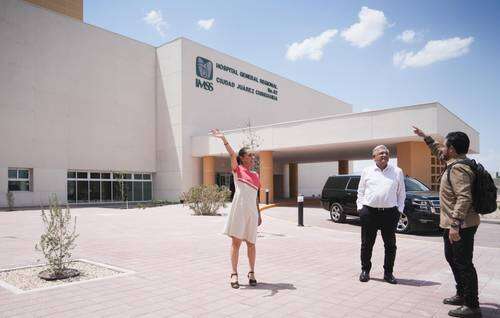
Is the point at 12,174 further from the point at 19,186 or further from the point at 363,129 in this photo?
the point at 363,129

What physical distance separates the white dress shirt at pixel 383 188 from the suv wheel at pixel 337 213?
8.66 metres

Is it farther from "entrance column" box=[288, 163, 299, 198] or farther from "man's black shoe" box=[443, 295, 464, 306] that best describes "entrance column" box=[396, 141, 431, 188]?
"entrance column" box=[288, 163, 299, 198]

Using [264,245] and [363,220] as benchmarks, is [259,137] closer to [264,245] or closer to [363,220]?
[264,245]

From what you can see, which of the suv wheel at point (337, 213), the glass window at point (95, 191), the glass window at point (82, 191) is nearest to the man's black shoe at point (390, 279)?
the suv wheel at point (337, 213)

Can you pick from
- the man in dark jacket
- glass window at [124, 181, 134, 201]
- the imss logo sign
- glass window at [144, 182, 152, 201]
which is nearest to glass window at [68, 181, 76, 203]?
glass window at [124, 181, 134, 201]

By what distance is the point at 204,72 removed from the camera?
31312 mm

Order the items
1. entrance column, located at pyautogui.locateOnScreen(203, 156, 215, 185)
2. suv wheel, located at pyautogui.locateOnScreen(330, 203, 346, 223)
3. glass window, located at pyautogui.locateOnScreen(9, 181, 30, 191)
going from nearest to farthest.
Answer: suv wheel, located at pyautogui.locateOnScreen(330, 203, 346, 223) → glass window, located at pyautogui.locateOnScreen(9, 181, 30, 191) → entrance column, located at pyautogui.locateOnScreen(203, 156, 215, 185)

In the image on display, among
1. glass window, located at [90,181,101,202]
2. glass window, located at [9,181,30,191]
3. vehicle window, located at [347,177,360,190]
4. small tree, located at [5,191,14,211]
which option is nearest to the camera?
vehicle window, located at [347,177,360,190]

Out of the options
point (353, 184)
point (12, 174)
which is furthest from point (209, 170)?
point (353, 184)

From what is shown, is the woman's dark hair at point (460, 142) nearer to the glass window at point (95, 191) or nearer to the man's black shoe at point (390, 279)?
the man's black shoe at point (390, 279)

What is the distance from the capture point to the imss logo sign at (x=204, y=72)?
30828 mm

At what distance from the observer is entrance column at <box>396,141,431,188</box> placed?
792 inches

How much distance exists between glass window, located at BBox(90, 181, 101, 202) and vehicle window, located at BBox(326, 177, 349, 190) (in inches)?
744

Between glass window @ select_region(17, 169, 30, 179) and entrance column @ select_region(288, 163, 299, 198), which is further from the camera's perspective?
entrance column @ select_region(288, 163, 299, 198)
